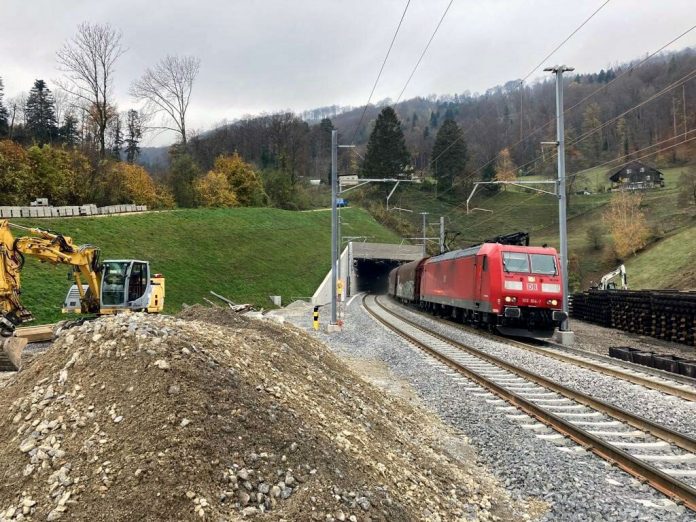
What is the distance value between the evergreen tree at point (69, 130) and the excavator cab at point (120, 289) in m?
50.1

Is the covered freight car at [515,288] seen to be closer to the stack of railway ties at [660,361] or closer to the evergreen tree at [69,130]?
the stack of railway ties at [660,361]

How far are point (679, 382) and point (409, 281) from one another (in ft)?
105

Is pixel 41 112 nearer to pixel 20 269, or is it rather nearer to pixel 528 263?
pixel 20 269

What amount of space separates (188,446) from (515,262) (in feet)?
56.5

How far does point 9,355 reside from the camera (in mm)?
14328

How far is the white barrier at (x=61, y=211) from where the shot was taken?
3622 centimetres

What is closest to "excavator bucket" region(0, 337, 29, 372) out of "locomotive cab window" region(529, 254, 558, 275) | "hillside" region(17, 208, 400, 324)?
"hillside" region(17, 208, 400, 324)

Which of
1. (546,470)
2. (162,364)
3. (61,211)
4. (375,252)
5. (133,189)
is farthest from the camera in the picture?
(375,252)

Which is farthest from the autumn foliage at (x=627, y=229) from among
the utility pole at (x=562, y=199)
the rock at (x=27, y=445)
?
the rock at (x=27, y=445)

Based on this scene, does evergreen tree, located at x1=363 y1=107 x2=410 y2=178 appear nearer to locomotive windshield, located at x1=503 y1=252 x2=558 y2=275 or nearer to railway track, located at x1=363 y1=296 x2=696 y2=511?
locomotive windshield, located at x1=503 y1=252 x2=558 y2=275

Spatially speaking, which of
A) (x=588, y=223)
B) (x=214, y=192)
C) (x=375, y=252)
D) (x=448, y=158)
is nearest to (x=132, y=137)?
(x=214, y=192)

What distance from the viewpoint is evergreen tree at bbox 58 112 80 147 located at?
63.8 metres

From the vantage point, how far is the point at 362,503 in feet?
14.8

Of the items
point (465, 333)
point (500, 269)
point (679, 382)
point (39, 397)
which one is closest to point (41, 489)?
point (39, 397)
